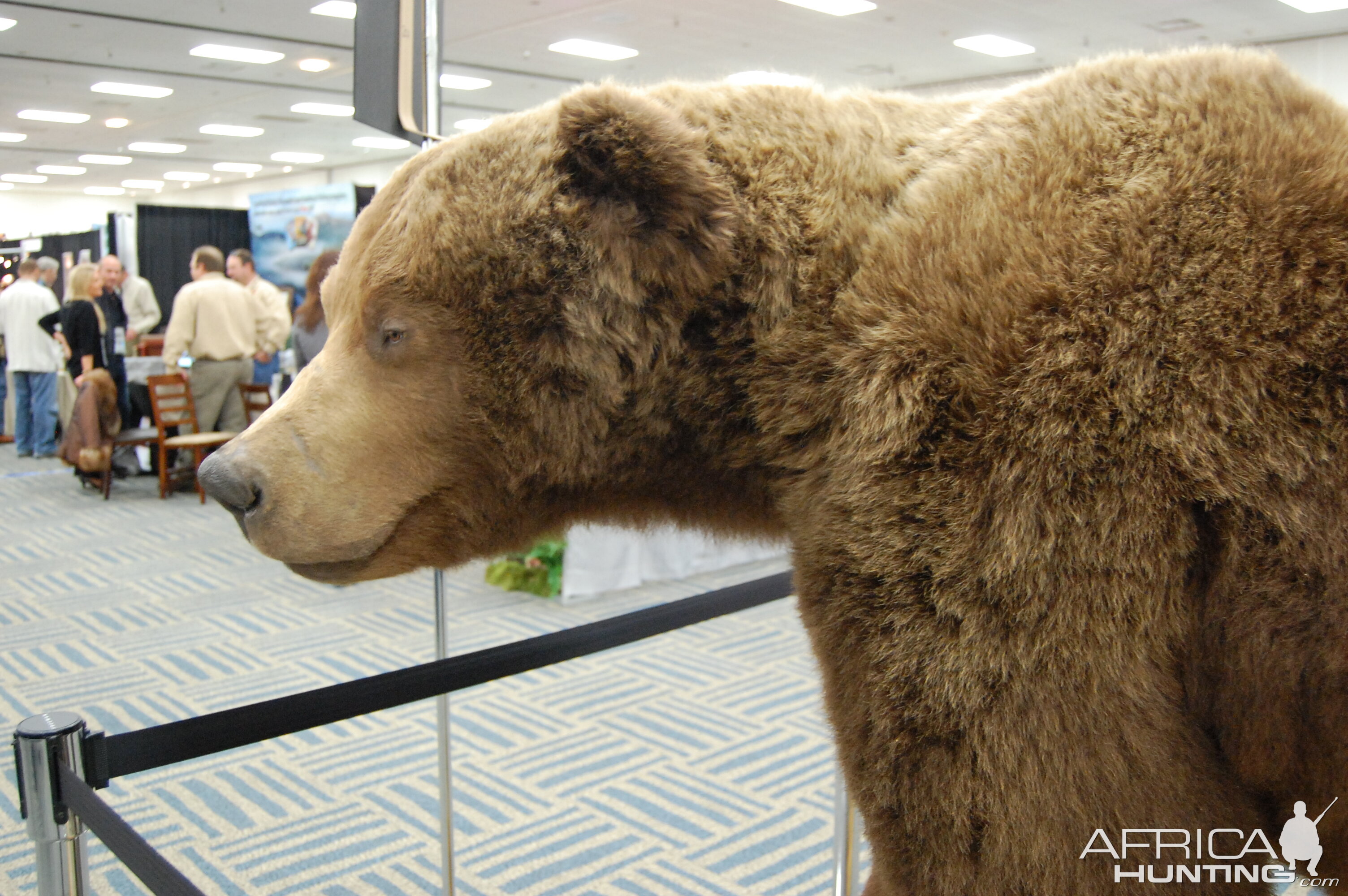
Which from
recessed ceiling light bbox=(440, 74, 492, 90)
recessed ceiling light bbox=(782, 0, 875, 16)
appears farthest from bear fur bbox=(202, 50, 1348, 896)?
recessed ceiling light bbox=(440, 74, 492, 90)

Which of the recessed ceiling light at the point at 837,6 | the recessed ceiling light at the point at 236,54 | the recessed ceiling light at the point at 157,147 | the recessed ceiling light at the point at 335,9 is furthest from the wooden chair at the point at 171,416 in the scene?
the recessed ceiling light at the point at 157,147

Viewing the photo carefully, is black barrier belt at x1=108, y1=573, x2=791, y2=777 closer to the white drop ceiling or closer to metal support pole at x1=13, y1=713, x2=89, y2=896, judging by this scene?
metal support pole at x1=13, y1=713, x2=89, y2=896

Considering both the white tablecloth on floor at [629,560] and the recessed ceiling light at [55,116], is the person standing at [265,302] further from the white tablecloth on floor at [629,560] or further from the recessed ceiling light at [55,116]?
the recessed ceiling light at [55,116]

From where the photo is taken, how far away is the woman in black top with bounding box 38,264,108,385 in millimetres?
8258

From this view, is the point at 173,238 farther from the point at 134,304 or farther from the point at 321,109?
the point at 134,304

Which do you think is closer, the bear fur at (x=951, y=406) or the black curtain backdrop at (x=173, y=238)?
the bear fur at (x=951, y=406)

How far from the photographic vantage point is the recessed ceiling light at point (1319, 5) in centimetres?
834

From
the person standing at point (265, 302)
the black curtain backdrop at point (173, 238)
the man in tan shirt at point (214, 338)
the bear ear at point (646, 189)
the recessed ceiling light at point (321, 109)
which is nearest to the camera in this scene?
the bear ear at point (646, 189)

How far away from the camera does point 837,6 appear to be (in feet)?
31.7

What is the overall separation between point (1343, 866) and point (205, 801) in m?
3.08

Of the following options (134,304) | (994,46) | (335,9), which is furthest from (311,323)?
(994,46)

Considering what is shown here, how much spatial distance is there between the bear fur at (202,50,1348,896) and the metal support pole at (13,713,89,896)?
1.20 ft

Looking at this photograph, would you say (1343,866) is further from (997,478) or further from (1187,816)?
(997,478)

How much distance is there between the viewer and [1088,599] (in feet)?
2.88
